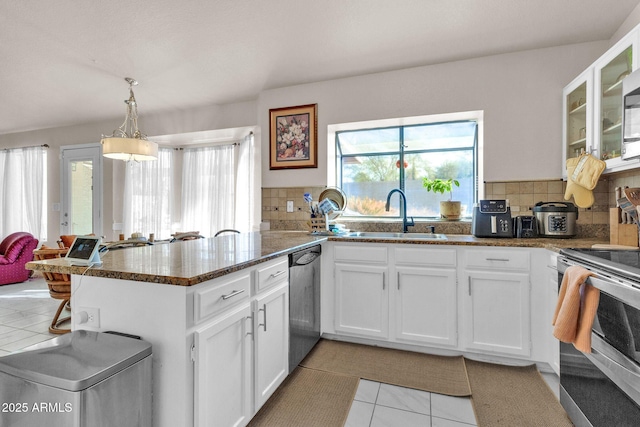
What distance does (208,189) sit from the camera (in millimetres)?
4648

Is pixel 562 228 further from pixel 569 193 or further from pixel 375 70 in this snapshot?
pixel 375 70

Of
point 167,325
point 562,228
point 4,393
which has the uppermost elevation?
point 562,228

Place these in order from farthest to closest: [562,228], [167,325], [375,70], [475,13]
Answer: [375,70], [562,228], [475,13], [167,325]

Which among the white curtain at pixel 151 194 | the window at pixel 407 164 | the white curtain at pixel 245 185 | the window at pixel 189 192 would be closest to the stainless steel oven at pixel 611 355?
the window at pixel 407 164

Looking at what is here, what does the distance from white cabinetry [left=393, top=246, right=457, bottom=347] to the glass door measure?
4832 mm

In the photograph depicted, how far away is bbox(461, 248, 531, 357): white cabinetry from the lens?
2111mm

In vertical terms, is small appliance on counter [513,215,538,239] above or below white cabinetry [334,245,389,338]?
above

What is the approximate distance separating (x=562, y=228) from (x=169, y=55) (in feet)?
11.4

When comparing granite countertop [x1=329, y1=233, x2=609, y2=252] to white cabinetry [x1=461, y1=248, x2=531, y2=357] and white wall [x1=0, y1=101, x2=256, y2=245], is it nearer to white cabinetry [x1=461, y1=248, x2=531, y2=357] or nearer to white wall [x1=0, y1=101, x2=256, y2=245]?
white cabinetry [x1=461, y1=248, x2=531, y2=357]

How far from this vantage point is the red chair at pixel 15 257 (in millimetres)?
4480

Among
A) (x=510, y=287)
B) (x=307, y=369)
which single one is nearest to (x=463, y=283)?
(x=510, y=287)

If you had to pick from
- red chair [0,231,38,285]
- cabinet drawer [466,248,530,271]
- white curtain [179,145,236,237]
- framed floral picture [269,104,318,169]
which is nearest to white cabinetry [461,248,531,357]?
cabinet drawer [466,248,530,271]

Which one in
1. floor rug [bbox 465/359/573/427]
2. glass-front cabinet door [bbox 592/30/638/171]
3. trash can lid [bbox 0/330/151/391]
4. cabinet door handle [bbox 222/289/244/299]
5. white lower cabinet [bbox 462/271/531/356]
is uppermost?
glass-front cabinet door [bbox 592/30/638/171]

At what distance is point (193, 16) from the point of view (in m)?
2.14
